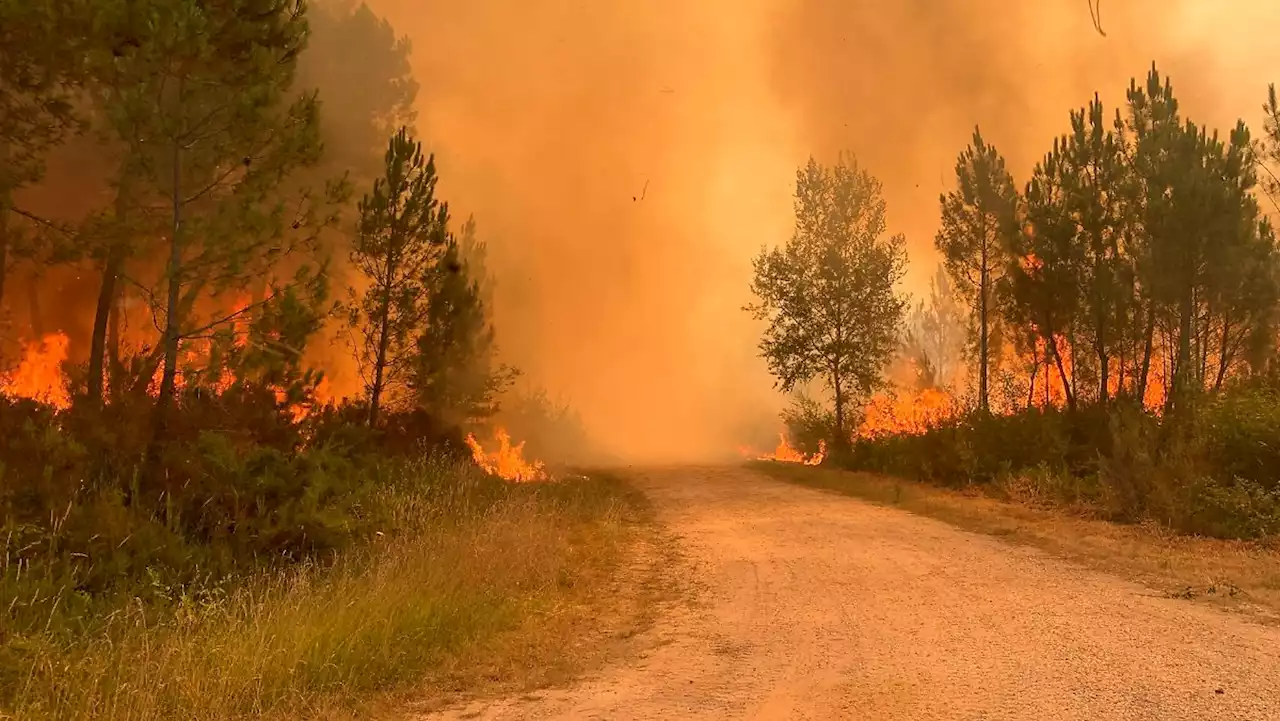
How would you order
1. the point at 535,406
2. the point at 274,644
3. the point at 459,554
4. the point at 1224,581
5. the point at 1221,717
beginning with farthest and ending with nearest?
the point at 535,406 → the point at 459,554 → the point at 1224,581 → the point at 274,644 → the point at 1221,717

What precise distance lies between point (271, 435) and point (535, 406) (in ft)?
102

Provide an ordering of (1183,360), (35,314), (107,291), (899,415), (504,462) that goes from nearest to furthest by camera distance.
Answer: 1. (107,291)
2. (1183,360)
3. (35,314)
4. (899,415)
5. (504,462)

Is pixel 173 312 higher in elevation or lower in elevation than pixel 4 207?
lower

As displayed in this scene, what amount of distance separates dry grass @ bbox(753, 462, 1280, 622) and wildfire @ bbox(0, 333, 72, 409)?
59.3 ft

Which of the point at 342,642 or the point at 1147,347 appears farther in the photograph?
the point at 1147,347

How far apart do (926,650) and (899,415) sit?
803 inches

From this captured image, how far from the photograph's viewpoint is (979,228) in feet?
83.1

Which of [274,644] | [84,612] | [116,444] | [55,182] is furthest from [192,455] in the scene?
[55,182]

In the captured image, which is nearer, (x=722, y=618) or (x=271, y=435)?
(x=722, y=618)

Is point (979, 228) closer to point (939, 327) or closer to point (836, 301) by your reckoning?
point (836, 301)

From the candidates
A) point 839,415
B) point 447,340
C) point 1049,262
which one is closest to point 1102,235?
point 1049,262

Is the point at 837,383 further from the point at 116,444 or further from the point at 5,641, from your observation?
the point at 5,641

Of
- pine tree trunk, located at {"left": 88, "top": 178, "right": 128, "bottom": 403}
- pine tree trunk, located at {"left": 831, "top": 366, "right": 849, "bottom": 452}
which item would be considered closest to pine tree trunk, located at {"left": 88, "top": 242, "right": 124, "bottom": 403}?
pine tree trunk, located at {"left": 88, "top": 178, "right": 128, "bottom": 403}

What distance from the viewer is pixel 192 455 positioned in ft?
30.3
